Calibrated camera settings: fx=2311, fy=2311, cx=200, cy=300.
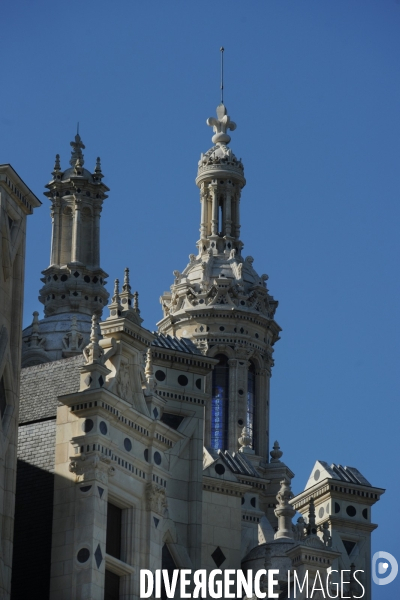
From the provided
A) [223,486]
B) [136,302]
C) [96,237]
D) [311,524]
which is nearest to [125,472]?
[136,302]

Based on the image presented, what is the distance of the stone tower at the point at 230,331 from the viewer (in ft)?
349

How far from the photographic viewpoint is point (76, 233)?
98.1 metres

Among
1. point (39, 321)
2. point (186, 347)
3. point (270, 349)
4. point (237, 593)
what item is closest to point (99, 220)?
point (39, 321)

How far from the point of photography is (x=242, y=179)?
11281cm

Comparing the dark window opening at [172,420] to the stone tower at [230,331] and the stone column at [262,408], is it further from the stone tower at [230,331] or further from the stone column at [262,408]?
the stone column at [262,408]

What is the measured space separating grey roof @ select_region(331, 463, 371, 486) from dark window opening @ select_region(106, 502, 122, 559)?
50.4 ft

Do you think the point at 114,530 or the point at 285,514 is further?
the point at 285,514

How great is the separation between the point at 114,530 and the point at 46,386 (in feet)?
21.0

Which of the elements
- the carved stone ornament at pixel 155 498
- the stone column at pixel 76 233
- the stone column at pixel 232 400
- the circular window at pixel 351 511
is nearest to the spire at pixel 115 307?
the carved stone ornament at pixel 155 498

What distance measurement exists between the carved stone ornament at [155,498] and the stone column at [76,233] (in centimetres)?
2772

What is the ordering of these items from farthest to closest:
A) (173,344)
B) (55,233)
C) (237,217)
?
(237,217) → (55,233) → (173,344)

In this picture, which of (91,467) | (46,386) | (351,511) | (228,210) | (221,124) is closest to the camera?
(91,467)

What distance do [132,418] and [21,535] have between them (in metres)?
4.90

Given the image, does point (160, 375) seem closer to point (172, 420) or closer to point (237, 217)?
point (172, 420)
